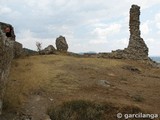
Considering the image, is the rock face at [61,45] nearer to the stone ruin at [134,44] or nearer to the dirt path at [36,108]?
the stone ruin at [134,44]

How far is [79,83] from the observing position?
20281 mm

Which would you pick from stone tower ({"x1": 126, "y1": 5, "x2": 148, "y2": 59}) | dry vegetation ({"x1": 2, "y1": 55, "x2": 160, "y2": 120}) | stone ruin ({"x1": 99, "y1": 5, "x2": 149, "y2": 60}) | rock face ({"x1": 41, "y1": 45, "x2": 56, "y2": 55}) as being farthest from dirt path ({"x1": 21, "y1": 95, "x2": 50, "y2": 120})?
stone tower ({"x1": 126, "y1": 5, "x2": 148, "y2": 59})

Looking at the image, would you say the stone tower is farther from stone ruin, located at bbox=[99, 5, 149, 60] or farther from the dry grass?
the dry grass

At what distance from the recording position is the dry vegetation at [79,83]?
17.1 m

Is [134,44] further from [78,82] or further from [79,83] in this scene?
[79,83]

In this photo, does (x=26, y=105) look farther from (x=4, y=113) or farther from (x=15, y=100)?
(x=4, y=113)

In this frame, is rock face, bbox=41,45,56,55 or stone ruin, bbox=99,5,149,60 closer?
rock face, bbox=41,45,56,55

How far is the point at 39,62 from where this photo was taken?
2573cm

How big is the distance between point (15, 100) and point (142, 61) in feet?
57.7

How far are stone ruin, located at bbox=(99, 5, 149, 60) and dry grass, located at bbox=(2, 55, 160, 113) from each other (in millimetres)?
5182

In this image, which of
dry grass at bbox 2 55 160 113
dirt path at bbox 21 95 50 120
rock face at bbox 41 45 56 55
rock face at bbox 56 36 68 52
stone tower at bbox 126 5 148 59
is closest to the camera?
dirt path at bbox 21 95 50 120

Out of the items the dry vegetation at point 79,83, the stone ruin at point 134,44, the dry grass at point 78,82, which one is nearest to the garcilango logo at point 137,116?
the dry vegetation at point 79,83

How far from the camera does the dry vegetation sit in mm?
17098

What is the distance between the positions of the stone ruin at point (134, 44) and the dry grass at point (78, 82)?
5.18 metres
